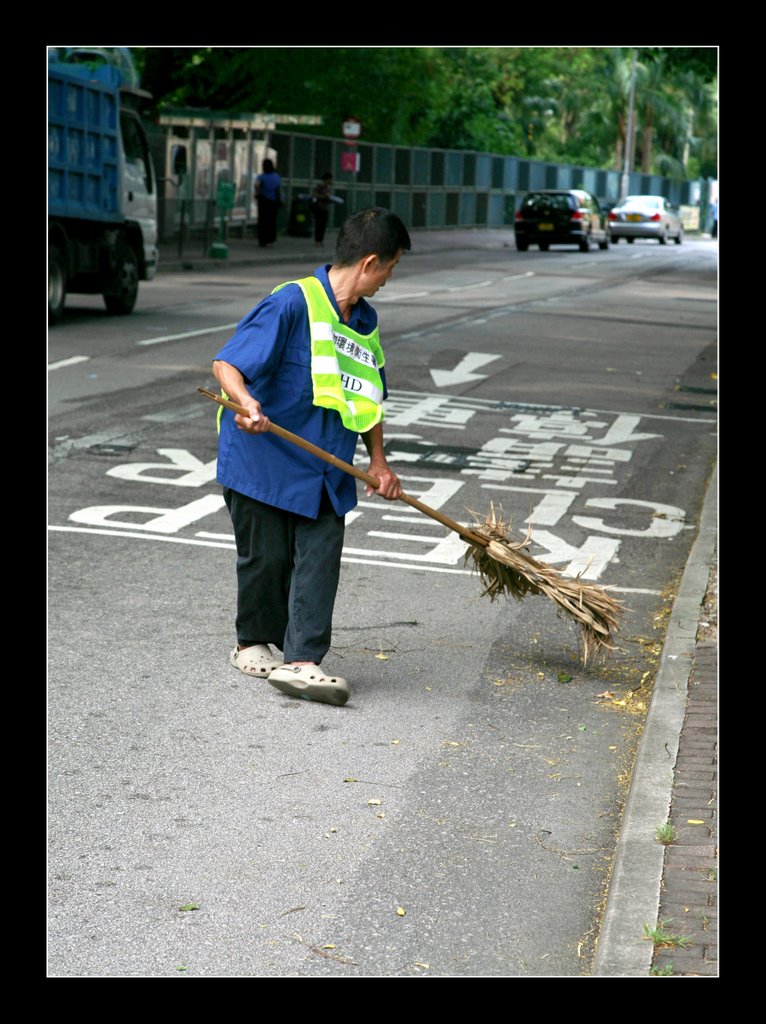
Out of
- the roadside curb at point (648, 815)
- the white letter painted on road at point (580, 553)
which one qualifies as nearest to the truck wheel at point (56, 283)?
the white letter painted on road at point (580, 553)

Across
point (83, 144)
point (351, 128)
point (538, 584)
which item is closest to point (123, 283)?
point (83, 144)

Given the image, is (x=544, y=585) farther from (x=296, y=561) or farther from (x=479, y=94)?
(x=479, y=94)

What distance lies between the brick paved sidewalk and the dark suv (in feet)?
132

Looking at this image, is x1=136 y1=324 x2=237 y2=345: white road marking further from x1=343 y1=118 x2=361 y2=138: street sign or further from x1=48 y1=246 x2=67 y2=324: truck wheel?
x1=343 y1=118 x2=361 y2=138: street sign

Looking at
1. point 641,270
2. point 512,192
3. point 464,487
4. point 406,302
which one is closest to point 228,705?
point 464,487

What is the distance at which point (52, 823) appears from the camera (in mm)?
4391

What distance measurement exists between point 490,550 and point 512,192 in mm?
56779

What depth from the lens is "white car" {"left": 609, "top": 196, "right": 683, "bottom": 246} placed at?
5478 centimetres

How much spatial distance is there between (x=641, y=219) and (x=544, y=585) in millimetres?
50738

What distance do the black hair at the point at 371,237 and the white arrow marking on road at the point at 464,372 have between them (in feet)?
30.7

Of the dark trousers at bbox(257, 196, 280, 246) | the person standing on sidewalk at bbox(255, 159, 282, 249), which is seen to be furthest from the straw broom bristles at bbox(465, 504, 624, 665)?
the dark trousers at bbox(257, 196, 280, 246)

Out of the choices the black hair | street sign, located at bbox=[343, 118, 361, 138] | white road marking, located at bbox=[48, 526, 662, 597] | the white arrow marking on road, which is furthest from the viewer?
street sign, located at bbox=[343, 118, 361, 138]

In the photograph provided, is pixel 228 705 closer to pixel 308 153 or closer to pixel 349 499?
pixel 349 499
